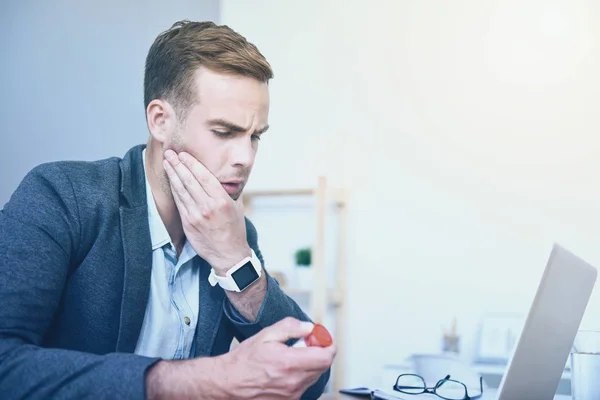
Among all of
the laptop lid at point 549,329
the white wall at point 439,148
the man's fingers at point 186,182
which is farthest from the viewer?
the white wall at point 439,148

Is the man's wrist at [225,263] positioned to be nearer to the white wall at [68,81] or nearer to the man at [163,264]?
the man at [163,264]

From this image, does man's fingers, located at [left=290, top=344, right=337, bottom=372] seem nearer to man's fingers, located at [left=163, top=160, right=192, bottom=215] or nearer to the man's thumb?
the man's thumb

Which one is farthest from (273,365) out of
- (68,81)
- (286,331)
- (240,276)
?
(68,81)

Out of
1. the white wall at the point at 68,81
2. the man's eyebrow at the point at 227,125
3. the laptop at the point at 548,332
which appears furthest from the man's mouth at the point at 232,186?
the white wall at the point at 68,81

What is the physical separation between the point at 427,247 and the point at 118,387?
2.19 meters

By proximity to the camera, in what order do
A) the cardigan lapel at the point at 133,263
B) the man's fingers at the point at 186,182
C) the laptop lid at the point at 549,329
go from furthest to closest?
1. the man's fingers at the point at 186,182
2. the cardigan lapel at the point at 133,263
3. the laptop lid at the point at 549,329

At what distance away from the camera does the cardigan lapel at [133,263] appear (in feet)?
3.78

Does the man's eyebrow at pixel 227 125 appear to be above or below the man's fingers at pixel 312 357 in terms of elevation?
above

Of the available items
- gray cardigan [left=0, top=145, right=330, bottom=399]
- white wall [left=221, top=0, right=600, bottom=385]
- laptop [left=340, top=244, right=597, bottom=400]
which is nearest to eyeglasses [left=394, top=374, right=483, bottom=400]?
laptop [left=340, top=244, right=597, bottom=400]

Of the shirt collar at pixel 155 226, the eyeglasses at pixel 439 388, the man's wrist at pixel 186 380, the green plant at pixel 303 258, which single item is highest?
the shirt collar at pixel 155 226

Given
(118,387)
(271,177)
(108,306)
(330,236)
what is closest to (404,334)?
(330,236)

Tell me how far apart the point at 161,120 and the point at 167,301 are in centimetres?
37

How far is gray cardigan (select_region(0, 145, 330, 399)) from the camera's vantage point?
831 millimetres

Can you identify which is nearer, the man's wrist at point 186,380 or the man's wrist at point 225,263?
the man's wrist at point 186,380
